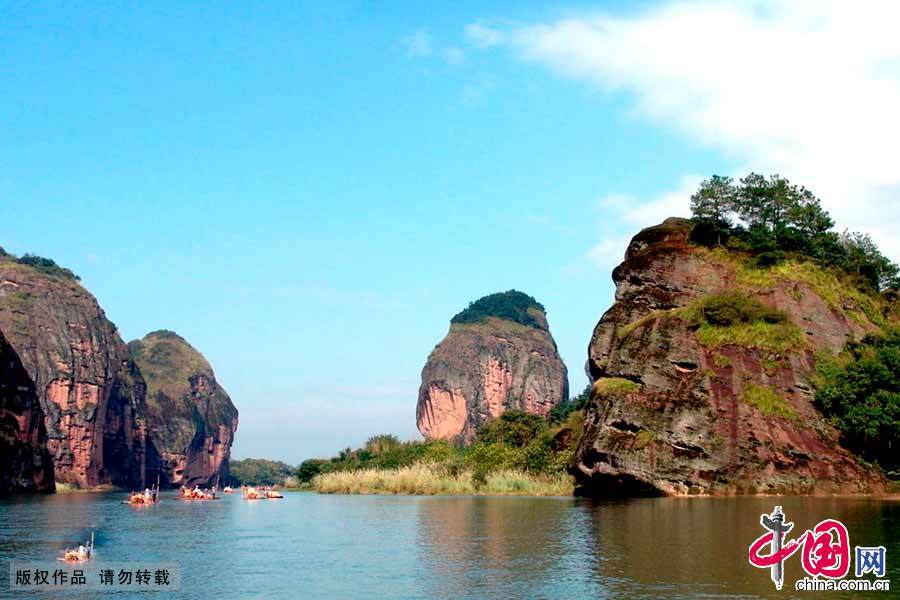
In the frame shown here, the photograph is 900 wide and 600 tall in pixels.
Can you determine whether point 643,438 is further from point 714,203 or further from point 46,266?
point 46,266

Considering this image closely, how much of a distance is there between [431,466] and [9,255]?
118 metres

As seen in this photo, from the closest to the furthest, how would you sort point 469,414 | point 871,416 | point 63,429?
point 871,416 < point 63,429 < point 469,414

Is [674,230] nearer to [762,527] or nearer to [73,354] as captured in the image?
[762,527]

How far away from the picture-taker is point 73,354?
500 ft

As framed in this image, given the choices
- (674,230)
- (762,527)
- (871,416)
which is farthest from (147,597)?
(674,230)

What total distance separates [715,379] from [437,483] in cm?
2512

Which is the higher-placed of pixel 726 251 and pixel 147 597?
pixel 726 251

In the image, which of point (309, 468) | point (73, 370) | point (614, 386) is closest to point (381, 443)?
point (309, 468)

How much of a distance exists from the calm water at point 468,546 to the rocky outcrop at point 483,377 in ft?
415

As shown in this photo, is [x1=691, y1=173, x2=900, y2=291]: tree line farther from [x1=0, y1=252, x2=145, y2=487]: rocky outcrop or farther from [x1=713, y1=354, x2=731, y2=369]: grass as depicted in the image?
[x1=0, y1=252, x2=145, y2=487]: rocky outcrop

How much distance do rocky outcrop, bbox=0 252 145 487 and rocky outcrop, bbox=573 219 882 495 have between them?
328ft

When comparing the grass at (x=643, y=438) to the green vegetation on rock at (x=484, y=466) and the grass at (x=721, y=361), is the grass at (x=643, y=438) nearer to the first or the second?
the grass at (x=721, y=361)

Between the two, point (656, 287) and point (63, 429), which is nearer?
point (656, 287)

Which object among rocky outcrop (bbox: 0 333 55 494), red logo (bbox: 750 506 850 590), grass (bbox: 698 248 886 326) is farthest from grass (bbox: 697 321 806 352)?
rocky outcrop (bbox: 0 333 55 494)
